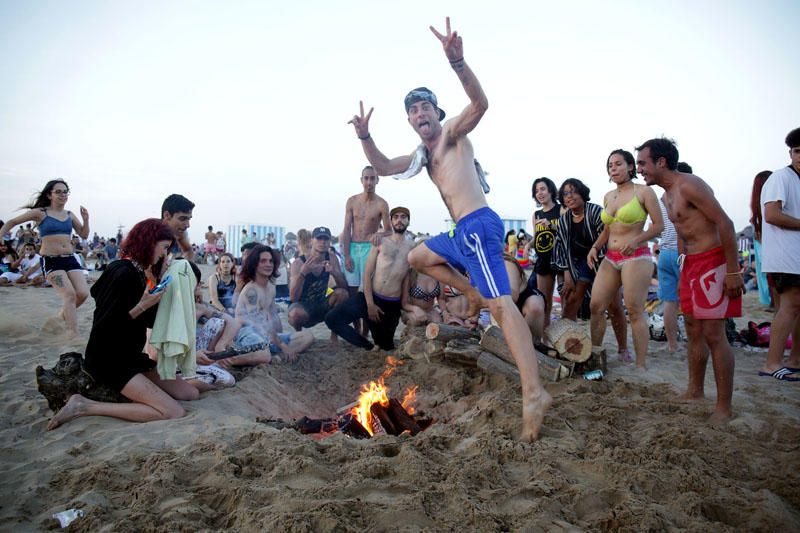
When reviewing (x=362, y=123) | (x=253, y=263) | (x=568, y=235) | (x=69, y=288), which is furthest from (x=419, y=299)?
(x=69, y=288)

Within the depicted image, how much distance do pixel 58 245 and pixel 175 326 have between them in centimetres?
354

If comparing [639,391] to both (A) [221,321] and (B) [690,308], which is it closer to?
(B) [690,308]

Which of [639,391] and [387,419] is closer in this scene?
[387,419]

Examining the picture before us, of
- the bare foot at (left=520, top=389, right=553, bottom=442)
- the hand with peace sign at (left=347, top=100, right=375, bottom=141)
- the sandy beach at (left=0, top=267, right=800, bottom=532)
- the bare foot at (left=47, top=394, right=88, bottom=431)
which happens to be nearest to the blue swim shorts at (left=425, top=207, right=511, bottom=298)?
the bare foot at (left=520, top=389, right=553, bottom=442)

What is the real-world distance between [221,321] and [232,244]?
23.5 metres

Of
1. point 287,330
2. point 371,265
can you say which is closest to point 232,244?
point 287,330

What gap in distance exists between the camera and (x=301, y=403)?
4500 millimetres

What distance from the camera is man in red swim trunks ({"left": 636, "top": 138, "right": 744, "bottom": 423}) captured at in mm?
3191

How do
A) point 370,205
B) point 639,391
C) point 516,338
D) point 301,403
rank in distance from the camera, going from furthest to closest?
point 370,205 < point 301,403 < point 639,391 < point 516,338

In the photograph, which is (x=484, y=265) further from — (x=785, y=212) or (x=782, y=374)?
(x=782, y=374)

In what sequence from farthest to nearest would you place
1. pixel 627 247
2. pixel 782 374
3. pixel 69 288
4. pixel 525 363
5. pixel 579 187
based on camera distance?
1. pixel 69 288
2. pixel 579 187
3. pixel 627 247
4. pixel 782 374
5. pixel 525 363

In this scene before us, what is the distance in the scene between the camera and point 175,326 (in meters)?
3.59

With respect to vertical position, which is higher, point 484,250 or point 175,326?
point 484,250

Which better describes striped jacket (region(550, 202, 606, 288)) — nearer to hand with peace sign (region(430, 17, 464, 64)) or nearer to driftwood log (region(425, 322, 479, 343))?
driftwood log (region(425, 322, 479, 343))
